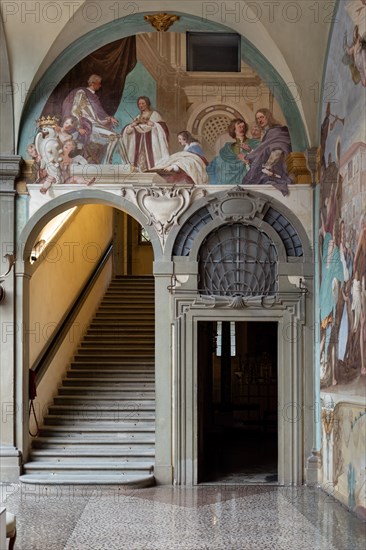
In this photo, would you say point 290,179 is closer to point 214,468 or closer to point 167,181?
point 167,181

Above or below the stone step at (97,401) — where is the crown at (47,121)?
above

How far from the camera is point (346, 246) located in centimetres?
1092

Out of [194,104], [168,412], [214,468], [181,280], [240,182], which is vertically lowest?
[214,468]

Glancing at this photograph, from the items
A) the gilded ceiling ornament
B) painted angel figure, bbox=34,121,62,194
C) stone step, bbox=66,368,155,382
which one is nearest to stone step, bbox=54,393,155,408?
stone step, bbox=66,368,155,382

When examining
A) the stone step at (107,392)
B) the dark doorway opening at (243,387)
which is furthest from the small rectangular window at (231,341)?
the stone step at (107,392)

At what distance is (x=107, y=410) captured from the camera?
14.3 m

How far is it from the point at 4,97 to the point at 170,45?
8.30 feet

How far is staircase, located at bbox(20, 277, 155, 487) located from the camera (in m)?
12.5

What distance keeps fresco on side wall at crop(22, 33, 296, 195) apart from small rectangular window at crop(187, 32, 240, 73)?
0.39ft

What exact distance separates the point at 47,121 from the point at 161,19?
220cm

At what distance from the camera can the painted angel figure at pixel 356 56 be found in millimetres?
10023

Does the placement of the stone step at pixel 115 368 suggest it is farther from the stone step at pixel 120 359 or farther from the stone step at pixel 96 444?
the stone step at pixel 96 444

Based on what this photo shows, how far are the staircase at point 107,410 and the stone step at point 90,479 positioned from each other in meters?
0.01

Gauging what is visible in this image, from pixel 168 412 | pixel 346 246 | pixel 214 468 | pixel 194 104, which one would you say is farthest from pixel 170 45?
pixel 214 468
